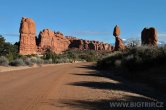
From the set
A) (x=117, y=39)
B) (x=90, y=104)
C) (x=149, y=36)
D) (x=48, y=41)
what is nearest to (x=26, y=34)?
(x=48, y=41)

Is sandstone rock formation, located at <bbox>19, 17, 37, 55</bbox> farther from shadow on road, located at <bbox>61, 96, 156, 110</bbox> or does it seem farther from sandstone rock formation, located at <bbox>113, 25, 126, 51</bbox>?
shadow on road, located at <bbox>61, 96, 156, 110</bbox>

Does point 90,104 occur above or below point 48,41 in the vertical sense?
below

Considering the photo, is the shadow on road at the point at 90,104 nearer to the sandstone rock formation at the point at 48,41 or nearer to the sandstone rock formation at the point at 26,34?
the sandstone rock formation at the point at 26,34

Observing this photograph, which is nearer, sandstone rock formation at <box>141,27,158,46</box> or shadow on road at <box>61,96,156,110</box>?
shadow on road at <box>61,96,156,110</box>

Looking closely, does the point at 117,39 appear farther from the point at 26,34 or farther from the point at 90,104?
the point at 90,104

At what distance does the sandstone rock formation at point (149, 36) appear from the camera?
188 ft

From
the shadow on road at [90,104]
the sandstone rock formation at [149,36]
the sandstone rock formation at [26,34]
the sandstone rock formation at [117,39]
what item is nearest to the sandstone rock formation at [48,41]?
the sandstone rock formation at [26,34]

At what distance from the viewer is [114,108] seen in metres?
13.1

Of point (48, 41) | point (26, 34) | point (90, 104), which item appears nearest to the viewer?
point (90, 104)

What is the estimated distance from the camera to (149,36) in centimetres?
5844

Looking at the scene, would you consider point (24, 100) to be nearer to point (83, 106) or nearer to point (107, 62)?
point (83, 106)

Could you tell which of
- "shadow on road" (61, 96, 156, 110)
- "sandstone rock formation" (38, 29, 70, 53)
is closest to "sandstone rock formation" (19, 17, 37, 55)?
"sandstone rock formation" (38, 29, 70, 53)

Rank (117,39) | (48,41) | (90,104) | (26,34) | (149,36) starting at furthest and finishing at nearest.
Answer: (48,41), (26,34), (117,39), (149,36), (90,104)

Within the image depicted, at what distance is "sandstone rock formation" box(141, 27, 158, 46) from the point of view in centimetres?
5734
